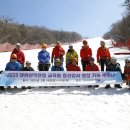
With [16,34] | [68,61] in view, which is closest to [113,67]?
[68,61]

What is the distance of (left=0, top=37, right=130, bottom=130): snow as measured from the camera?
884cm

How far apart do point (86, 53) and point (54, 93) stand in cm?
306

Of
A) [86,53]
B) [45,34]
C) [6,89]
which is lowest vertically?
[6,89]

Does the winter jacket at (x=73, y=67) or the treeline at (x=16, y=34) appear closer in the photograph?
the winter jacket at (x=73, y=67)

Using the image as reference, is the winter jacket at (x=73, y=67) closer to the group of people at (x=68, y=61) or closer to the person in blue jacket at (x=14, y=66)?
the group of people at (x=68, y=61)

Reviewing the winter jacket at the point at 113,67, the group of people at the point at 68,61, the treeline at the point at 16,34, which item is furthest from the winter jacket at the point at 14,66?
the treeline at the point at 16,34

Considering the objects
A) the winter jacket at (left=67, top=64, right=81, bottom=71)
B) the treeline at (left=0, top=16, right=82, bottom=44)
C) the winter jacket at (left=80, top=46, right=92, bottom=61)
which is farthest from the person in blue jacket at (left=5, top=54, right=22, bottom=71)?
the treeline at (left=0, top=16, right=82, bottom=44)
